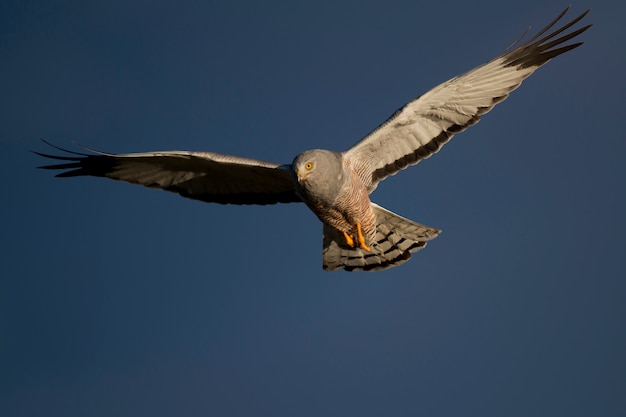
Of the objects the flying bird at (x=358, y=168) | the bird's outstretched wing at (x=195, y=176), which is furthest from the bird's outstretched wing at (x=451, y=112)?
the bird's outstretched wing at (x=195, y=176)

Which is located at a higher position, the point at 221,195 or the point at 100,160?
the point at 100,160

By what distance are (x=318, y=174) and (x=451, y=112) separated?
2.21m

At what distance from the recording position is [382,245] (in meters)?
12.3

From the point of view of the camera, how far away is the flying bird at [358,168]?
35.7 ft

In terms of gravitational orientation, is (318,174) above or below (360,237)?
above

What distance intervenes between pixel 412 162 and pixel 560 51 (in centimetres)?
236

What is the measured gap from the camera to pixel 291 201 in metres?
12.2

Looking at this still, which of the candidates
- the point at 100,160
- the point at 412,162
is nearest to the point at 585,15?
the point at 412,162

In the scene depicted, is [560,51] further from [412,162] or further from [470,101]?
[412,162]

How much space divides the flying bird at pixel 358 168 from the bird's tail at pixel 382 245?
0.01 m

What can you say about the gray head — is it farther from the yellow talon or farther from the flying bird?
the yellow talon

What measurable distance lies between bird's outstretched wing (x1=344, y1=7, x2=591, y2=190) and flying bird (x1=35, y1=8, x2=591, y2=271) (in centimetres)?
1

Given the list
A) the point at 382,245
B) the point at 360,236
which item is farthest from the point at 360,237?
the point at 382,245

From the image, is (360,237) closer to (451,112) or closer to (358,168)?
(358,168)
